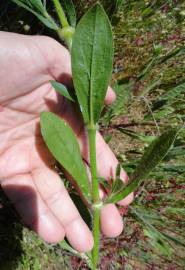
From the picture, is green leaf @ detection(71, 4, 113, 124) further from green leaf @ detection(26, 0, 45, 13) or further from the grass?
the grass

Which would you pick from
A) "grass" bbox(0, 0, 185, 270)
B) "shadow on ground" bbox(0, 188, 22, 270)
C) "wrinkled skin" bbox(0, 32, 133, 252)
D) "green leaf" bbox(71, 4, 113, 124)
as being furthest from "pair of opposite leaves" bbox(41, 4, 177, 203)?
"shadow on ground" bbox(0, 188, 22, 270)

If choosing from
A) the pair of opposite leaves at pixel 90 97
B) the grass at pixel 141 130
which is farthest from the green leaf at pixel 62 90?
the grass at pixel 141 130

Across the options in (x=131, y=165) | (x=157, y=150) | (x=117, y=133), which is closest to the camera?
(x=157, y=150)

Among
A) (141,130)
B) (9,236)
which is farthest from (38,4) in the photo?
(9,236)

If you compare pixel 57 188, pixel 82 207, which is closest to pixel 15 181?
pixel 57 188

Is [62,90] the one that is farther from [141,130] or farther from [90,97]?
[141,130]

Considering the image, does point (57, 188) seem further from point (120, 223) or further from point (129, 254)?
point (129, 254)
